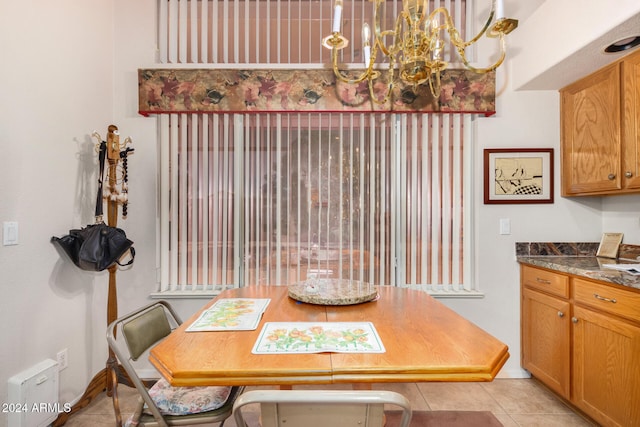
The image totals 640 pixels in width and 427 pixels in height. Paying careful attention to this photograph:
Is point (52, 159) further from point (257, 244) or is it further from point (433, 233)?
point (433, 233)

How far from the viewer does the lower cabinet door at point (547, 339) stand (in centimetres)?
219

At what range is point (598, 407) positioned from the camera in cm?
194

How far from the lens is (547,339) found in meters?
2.37

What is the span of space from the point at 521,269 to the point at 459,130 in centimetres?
122

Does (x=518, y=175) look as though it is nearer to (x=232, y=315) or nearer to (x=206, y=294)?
(x=232, y=315)

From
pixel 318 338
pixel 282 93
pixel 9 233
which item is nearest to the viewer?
pixel 318 338

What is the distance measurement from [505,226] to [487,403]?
4.28 feet

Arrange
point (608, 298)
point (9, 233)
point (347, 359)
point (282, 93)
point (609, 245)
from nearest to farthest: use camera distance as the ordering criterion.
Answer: point (347, 359), point (9, 233), point (608, 298), point (609, 245), point (282, 93)

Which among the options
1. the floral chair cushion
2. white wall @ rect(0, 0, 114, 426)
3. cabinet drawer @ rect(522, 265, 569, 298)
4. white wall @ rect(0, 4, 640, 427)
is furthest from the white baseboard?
white wall @ rect(0, 0, 114, 426)

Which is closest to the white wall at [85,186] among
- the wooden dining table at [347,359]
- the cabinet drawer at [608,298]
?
the cabinet drawer at [608,298]

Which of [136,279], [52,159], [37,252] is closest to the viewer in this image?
[37,252]

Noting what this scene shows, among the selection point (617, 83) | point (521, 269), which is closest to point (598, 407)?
point (521, 269)

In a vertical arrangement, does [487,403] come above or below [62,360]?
below

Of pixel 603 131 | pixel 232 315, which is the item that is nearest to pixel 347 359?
pixel 232 315
